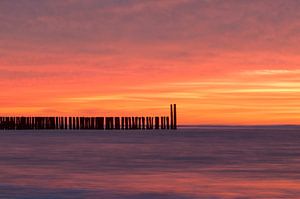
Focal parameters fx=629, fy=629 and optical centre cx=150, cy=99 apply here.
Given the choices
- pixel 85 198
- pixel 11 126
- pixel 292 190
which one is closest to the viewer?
pixel 85 198

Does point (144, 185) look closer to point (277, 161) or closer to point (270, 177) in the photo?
point (270, 177)

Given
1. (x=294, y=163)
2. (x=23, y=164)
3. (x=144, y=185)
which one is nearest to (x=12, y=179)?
(x=144, y=185)

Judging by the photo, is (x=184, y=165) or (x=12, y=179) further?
(x=184, y=165)

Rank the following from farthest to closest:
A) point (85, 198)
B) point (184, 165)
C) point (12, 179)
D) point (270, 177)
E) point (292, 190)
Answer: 1. point (184, 165)
2. point (270, 177)
3. point (12, 179)
4. point (292, 190)
5. point (85, 198)

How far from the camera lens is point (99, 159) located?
92.8 feet

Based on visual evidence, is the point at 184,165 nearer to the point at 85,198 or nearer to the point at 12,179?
the point at 12,179

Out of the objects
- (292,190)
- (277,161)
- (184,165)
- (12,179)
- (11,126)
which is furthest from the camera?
(11,126)

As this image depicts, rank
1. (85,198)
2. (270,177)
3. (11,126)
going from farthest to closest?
1. (11,126)
2. (270,177)
3. (85,198)

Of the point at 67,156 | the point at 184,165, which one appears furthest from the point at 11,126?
the point at 184,165

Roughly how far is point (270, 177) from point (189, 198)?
18.4ft

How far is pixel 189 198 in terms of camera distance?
52.9 ft

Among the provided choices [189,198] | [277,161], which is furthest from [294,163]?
[189,198]

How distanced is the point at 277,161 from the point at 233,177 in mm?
8021

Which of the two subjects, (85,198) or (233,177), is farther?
(233,177)
